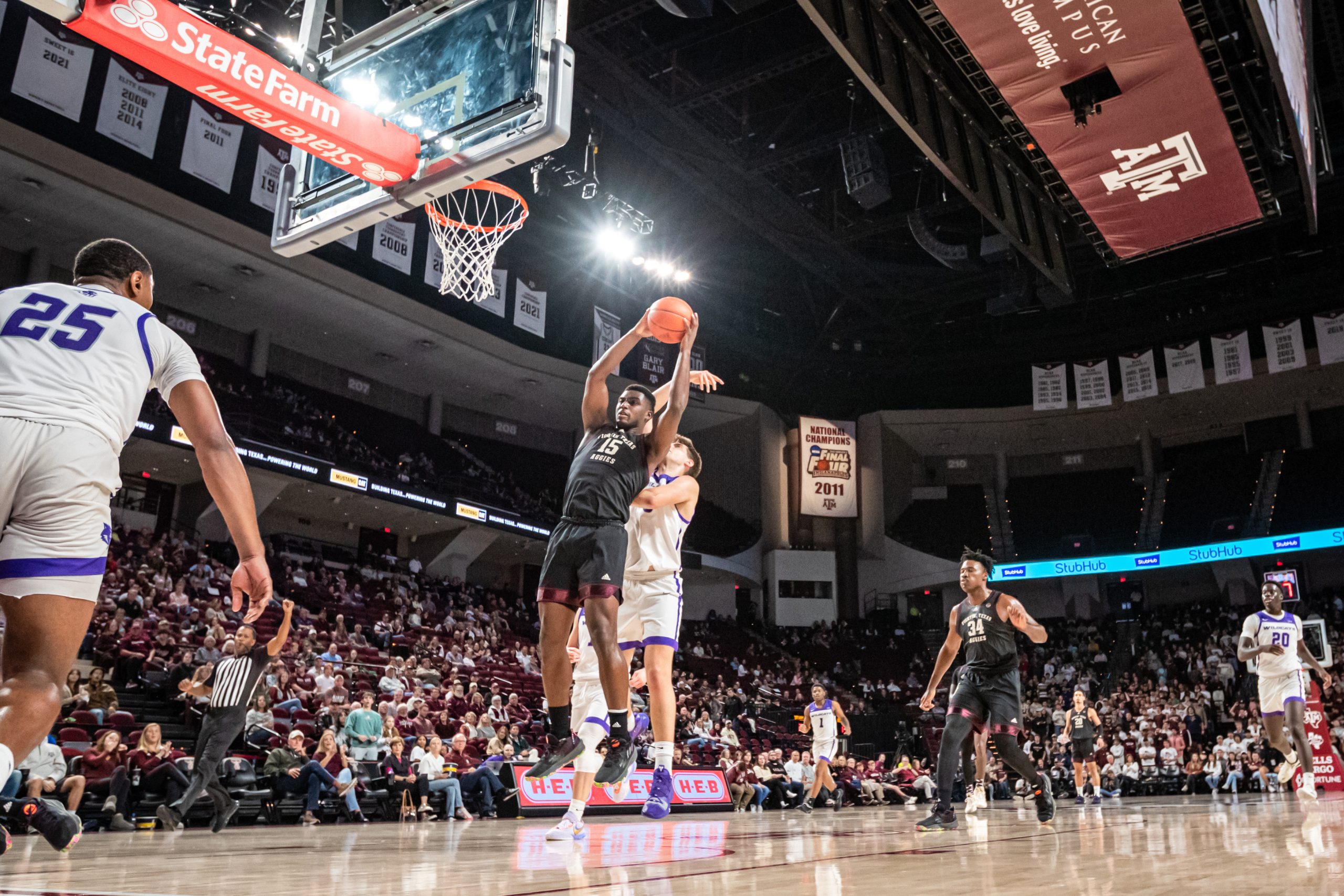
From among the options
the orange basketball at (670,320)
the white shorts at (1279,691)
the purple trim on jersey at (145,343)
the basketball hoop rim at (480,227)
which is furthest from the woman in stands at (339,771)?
the white shorts at (1279,691)

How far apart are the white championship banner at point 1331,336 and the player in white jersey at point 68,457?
84.8 ft

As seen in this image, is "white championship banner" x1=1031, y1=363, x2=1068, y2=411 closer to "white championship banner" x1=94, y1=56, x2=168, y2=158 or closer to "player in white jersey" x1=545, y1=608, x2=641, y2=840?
"white championship banner" x1=94, y1=56, x2=168, y2=158

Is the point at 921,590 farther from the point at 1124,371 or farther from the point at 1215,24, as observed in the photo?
the point at 1215,24

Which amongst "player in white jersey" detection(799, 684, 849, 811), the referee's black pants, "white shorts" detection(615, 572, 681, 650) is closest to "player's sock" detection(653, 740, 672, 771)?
"white shorts" detection(615, 572, 681, 650)

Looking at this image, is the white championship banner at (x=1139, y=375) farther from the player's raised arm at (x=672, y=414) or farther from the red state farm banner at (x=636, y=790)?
the player's raised arm at (x=672, y=414)

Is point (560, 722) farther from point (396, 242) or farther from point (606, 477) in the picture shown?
point (396, 242)

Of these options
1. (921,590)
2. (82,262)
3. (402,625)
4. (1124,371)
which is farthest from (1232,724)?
(82,262)

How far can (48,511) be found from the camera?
2.39m

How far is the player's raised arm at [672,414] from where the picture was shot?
487 centimetres

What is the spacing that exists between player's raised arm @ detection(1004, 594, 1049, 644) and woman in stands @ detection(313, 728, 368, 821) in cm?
712

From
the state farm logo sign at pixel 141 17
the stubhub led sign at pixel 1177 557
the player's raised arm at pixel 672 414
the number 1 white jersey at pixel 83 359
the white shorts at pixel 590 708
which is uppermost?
the stubhub led sign at pixel 1177 557

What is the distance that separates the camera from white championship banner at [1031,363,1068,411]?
26609mm

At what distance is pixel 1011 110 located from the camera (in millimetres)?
8266

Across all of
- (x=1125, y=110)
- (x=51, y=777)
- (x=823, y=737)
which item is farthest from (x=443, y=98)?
(x=823, y=737)
